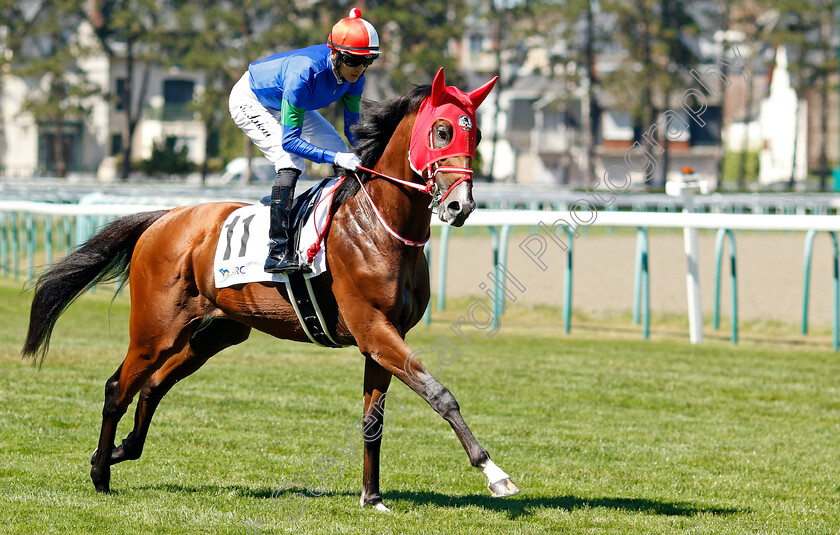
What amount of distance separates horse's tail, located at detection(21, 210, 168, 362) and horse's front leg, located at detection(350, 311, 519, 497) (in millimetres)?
1464

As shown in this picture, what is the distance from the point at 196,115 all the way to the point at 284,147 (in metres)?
39.9

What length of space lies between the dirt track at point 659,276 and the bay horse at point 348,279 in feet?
23.1

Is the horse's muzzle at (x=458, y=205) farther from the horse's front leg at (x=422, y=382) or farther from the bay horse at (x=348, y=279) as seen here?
the horse's front leg at (x=422, y=382)

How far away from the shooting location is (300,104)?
4.27m

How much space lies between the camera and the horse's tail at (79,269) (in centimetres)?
493

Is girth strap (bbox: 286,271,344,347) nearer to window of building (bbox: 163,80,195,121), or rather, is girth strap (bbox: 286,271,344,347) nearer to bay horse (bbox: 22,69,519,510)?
bay horse (bbox: 22,69,519,510)

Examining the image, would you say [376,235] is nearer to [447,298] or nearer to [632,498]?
[632,498]

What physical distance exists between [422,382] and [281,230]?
930 mm

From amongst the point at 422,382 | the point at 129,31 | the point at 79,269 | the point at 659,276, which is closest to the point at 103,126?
the point at 129,31

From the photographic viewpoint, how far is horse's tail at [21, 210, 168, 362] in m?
4.93

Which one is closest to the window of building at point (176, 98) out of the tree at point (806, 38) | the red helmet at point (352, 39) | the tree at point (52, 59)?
the tree at point (52, 59)

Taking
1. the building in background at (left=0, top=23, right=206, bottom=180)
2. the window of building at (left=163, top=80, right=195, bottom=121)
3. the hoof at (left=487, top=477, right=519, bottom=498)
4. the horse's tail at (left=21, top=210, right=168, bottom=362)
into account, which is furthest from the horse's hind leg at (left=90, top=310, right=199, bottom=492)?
the window of building at (left=163, top=80, right=195, bottom=121)

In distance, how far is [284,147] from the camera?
4273 millimetres

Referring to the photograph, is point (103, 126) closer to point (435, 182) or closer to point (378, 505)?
point (378, 505)
